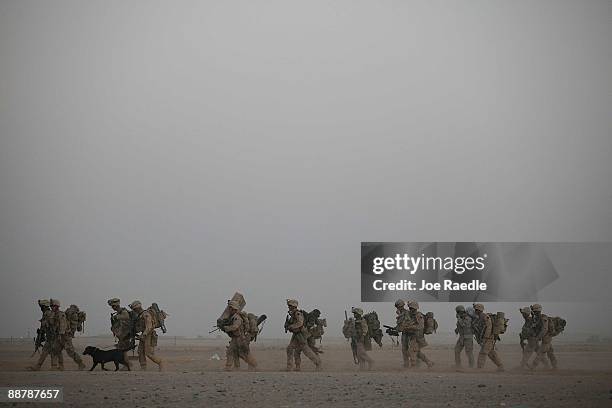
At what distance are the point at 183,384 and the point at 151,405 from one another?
95.3 inches

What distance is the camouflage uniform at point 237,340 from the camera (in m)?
22.8

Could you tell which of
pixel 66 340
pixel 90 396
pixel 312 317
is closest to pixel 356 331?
pixel 312 317

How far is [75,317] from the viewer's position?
78.8 feet

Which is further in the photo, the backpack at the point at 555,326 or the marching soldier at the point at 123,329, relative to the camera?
the backpack at the point at 555,326

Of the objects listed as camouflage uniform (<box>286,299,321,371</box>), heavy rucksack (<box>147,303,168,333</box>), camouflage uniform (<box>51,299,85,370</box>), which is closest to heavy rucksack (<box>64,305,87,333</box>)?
camouflage uniform (<box>51,299,85,370</box>)

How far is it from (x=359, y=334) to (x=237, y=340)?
336cm

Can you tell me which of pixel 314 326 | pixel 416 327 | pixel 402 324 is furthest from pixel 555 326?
pixel 314 326

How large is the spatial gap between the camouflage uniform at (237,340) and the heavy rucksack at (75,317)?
3.93m

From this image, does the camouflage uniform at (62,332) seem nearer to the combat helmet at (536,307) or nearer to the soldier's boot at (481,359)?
the soldier's boot at (481,359)

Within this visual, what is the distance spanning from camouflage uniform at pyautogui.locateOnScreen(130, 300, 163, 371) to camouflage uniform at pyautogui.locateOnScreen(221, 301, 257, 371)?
66.8 inches

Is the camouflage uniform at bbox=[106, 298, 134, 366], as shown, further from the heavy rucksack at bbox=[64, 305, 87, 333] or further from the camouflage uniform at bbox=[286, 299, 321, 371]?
the camouflage uniform at bbox=[286, 299, 321, 371]

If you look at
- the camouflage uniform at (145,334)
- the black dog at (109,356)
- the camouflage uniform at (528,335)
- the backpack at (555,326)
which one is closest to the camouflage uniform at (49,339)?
the black dog at (109,356)

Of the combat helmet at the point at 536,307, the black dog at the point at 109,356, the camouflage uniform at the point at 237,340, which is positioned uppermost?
the combat helmet at the point at 536,307

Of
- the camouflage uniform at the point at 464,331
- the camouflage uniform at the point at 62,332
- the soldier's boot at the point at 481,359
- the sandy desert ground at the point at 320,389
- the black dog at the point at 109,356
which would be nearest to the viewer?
the sandy desert ground at the point at 320,389
